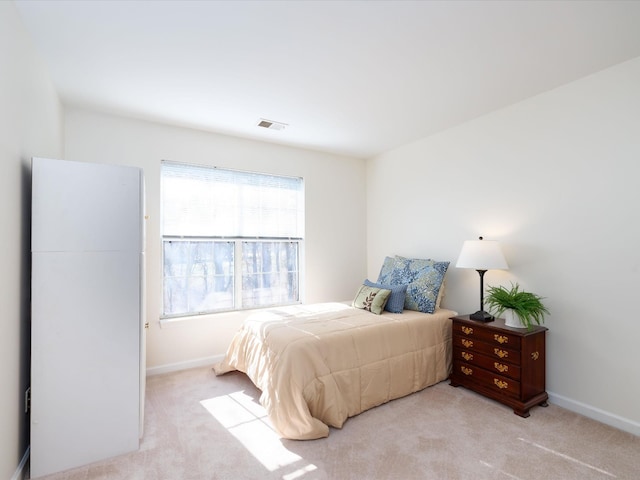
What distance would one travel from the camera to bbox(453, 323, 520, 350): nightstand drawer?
257cm

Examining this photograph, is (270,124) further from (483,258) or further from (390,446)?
(390,446)

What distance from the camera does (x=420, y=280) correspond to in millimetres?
3461

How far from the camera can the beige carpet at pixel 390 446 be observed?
1891mm

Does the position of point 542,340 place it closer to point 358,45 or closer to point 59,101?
point 358,45

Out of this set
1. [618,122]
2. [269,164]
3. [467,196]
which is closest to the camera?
[618,122]

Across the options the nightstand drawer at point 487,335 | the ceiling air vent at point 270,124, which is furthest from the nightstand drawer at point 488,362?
the ceiling air vent at point 270,124

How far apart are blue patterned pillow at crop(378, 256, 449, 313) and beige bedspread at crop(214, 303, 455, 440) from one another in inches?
4.4

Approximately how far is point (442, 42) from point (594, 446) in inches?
109

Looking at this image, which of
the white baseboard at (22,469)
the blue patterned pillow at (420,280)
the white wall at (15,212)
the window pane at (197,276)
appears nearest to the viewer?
the white wall at (15,212)

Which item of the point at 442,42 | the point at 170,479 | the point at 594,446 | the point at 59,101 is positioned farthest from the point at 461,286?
the point at 59,101

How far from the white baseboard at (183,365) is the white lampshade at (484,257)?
110 inches

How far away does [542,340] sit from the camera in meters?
2.70

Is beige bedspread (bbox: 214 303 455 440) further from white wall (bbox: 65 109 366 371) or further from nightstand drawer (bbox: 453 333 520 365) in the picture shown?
white wall (bbox: 65 109 366 371)

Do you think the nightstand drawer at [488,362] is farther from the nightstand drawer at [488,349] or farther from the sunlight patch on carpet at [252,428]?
the sunlight patch on carpet at [252,428]
